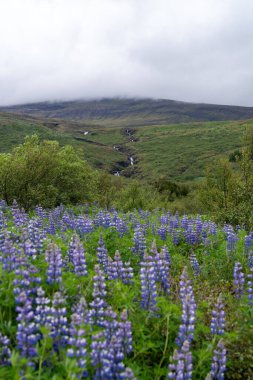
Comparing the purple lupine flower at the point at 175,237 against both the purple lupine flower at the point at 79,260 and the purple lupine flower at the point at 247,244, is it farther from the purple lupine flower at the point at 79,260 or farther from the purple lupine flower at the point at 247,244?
the purple lupine flower at the point at 79,260

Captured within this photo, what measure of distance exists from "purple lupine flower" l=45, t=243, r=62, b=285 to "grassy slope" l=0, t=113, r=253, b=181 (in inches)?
2934

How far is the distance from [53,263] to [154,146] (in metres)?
145

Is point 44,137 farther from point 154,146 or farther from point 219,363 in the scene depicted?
point 219,363

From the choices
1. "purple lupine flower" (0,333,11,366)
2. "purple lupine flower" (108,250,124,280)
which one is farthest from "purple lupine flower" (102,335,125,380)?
"purple lupine flower" (108,250,124,280)

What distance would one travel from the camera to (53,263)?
4824 mm

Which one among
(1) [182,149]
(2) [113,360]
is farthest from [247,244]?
(1) [182,149]

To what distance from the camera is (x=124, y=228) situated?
9609mm

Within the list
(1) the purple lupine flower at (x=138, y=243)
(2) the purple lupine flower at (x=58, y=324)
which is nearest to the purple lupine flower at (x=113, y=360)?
(2) the purple lupine flower at (x=58, y=324)

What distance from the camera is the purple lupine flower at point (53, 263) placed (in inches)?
188

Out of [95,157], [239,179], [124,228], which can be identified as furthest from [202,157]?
[124,228]

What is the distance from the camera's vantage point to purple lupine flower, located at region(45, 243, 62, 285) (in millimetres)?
4785

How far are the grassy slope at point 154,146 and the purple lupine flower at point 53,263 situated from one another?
74532 millimetres

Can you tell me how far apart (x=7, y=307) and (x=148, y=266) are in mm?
1827

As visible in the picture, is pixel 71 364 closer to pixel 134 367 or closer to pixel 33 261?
pixel 134 367
